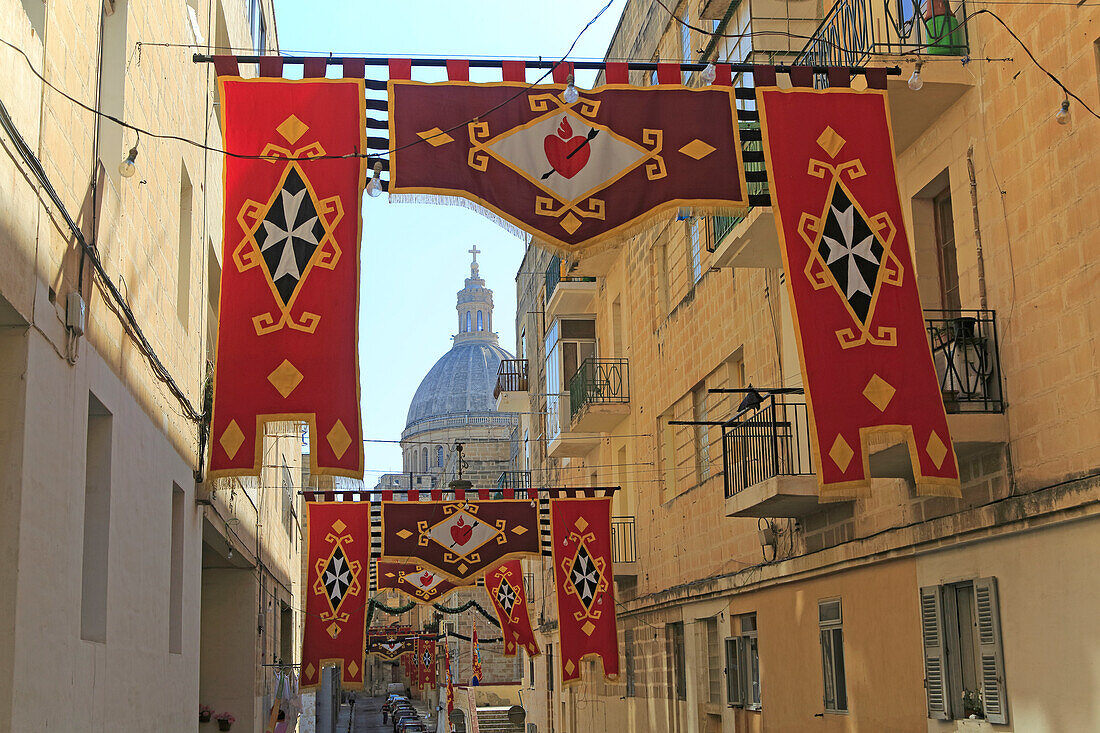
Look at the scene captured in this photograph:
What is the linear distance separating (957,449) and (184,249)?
7859 millimetres

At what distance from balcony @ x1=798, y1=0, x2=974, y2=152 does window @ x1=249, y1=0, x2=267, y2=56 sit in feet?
32.2

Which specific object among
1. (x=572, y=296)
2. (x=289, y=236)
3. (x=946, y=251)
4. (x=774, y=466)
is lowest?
(x=774, y=466)

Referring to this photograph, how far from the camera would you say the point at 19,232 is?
622cm

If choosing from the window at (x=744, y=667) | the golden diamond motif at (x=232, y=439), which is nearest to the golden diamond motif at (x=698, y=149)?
the golden diamond motif at (x=232, y=439)

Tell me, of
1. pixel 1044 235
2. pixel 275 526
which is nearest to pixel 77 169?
pixel 1044 235

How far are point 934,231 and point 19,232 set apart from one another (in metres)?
8.26

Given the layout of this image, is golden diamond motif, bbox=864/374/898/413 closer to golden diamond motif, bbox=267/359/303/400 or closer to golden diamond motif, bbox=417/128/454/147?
golden diamond motif, bbox=417/128/454/147

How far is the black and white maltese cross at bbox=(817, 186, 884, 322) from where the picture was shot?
29.0 feet

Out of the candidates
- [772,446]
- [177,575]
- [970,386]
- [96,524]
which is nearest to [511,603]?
[772,446]

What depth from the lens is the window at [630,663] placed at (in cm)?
2348

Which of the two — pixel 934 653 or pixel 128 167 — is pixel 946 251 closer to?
pixel 934 653

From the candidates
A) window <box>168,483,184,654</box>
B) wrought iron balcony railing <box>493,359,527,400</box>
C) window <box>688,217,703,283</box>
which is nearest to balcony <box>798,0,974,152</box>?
window <box>688,217,703,283</box>

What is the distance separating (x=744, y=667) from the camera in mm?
16750

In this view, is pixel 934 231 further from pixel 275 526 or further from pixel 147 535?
pixel 275 526
